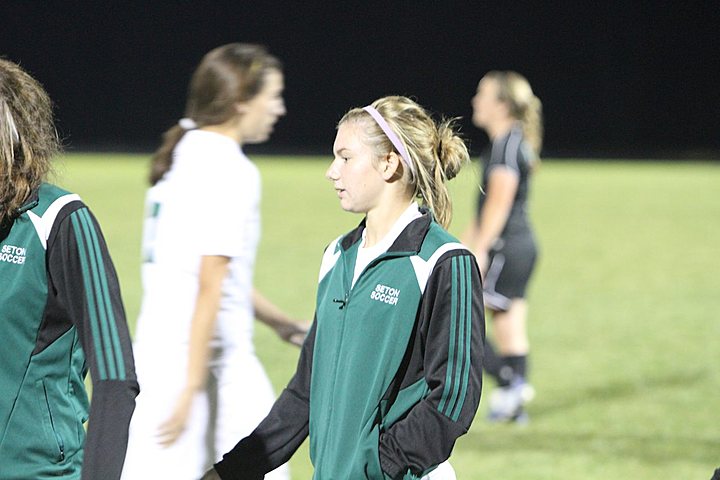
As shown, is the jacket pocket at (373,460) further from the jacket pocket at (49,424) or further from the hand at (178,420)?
the hand at (178,420)

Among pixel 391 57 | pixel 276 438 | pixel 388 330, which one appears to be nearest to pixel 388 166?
pixel 388 330

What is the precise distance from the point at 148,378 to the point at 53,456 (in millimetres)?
1455

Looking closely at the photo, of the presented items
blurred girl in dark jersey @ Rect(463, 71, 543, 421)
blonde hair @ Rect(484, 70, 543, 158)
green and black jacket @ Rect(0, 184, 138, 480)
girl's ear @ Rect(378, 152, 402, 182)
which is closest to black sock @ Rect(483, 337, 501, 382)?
blurred girl in dark jersey @ Rect(463, 71, 543, 421)

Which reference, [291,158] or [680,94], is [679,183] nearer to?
[291,158]

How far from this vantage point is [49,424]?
2.37m

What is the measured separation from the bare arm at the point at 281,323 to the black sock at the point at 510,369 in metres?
3.21

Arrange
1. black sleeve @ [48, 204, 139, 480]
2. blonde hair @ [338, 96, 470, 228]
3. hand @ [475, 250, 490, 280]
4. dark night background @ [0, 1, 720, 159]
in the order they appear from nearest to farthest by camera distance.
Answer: black sleeve @ [48, 204, 139, 480]
blonde hair @ [338, 96, 470, 228]
hand @ [475, 250, 490, 280]
dark night background @ [0, 1, 720, 159]

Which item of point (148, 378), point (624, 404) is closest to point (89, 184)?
point (624, 404)

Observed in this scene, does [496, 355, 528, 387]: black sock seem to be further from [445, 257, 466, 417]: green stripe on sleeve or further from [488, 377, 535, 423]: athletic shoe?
[445, 257, 466, 417]: green stripe on sleeve

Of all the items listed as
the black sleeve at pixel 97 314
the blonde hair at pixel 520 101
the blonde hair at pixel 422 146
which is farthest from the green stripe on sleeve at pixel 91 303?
the blonde hair at pixel 520 101

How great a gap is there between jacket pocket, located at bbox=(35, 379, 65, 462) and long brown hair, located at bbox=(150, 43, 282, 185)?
1.73m

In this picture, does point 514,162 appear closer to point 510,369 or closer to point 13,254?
point 510,369

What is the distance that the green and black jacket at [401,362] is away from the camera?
2568 millimetres

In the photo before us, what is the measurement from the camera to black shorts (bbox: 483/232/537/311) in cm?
736
